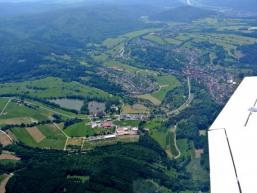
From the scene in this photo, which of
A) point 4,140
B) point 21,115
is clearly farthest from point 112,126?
point 21,115

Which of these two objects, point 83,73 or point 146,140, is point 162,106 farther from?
point 83,73

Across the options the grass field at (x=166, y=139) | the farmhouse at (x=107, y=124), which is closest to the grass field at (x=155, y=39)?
the farmhouse at (x=107, y=124)

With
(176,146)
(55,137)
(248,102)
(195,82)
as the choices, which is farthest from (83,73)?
(248,102)

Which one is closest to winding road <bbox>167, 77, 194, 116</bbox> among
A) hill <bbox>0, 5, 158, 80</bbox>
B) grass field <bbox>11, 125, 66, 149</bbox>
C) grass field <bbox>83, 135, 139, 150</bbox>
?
grass field <bbox>83, 135, 139, 150</bbox>

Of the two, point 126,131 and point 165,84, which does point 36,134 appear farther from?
point 165,84

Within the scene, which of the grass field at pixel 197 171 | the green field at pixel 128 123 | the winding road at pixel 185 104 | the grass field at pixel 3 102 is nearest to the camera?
the grass field at pixel 197 171

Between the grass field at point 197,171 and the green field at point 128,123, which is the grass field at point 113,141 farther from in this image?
the grass field at point 197,171

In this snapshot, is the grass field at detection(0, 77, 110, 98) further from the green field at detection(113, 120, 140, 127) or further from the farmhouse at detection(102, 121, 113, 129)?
the green field at detection(113, 120, 140, 127)
